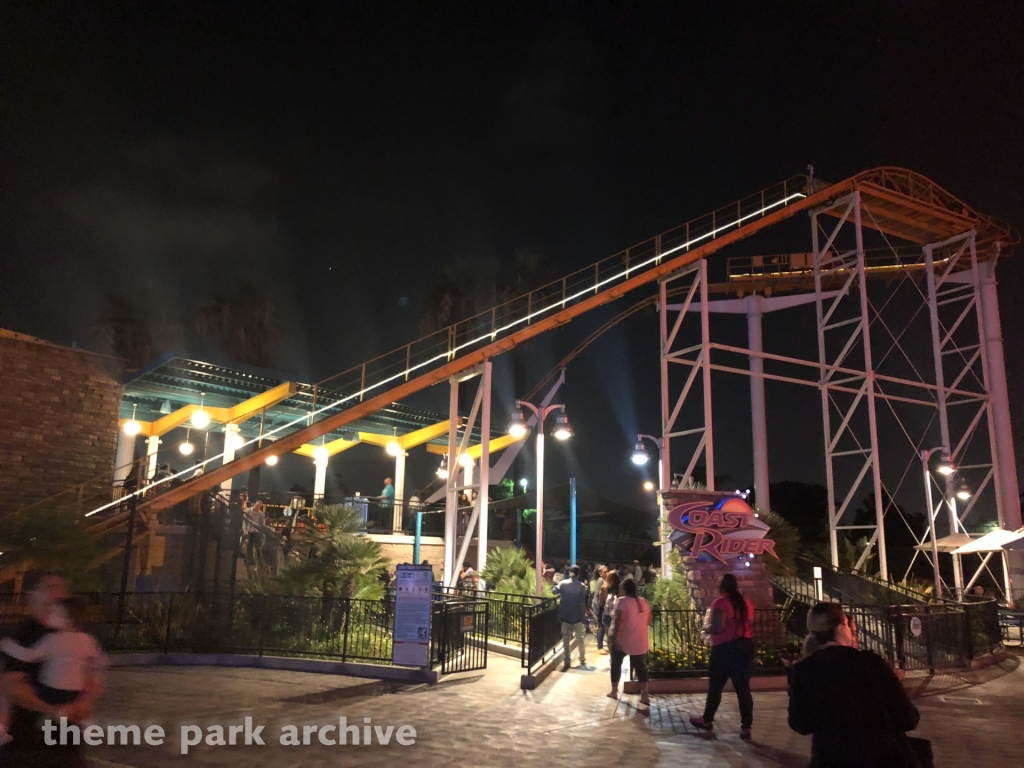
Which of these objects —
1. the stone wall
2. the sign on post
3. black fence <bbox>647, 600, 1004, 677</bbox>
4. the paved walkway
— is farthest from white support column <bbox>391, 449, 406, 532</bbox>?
the paved walkway

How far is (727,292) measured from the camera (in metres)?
27.0

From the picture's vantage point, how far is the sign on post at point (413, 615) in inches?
432

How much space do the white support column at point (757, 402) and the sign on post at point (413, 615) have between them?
16480 mm

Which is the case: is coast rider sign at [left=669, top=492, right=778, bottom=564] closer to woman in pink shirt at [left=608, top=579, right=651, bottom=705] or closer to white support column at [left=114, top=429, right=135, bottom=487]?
woman in pink shirt at [left=608, top=579, right=651, bottom=705]

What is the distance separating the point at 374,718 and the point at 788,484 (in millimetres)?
51512

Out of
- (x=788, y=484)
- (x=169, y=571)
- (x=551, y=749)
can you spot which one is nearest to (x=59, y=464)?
(x=169, y=571)

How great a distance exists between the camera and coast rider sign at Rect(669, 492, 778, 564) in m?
14.2

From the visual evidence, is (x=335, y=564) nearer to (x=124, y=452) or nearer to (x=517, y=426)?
(x=517, y=426)

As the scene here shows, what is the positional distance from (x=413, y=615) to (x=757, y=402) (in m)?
18.2

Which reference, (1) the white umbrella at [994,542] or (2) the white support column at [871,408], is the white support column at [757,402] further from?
(1) the white umbrella at [994,542]

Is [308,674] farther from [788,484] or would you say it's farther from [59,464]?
[788,484]

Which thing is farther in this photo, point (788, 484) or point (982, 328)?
point (788, 484)

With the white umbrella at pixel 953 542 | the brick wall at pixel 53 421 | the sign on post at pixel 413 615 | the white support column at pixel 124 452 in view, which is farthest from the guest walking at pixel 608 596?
the white support column at pixel 124 452

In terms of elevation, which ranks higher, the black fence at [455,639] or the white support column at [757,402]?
the white support column at [757,402]
